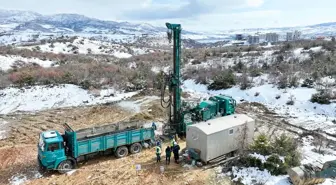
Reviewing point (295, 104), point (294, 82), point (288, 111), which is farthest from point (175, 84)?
point (294, 82)

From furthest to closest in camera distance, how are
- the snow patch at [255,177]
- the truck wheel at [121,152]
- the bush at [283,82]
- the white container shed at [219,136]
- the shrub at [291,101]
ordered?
the bush at [283,82] → the shrub at [291,101] → the truck wheel at [121,152] → the white container shed at [219,136] → the snow patch at [255,177]

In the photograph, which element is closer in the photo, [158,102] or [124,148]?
[124,148]

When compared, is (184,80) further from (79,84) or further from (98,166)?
(98,166)

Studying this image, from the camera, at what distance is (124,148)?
53.7ft

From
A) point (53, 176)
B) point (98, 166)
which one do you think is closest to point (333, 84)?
point (98, 166)

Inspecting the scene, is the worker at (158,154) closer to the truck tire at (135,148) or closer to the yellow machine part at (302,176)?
the truck tire at (135,148)

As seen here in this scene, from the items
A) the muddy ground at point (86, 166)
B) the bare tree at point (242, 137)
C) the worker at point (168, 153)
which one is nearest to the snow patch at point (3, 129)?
the muddy ground at point (86, 166)

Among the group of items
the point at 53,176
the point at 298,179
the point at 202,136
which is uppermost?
the point at 202,136

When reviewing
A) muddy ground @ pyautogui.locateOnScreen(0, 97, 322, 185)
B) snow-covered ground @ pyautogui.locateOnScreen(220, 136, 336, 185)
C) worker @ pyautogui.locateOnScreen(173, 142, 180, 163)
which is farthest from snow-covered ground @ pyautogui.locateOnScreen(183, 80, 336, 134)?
worker @ pyautogui.locateOnScreen(173, 142, 180, 163)

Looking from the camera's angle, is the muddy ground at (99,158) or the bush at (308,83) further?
the bush at (308,83)

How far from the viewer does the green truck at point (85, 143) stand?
14.1 meters

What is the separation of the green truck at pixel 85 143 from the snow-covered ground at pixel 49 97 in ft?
41.9

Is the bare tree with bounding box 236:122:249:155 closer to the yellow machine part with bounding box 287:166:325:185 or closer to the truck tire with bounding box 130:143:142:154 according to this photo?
the yellow machine part with bounding box 287:166:325:185

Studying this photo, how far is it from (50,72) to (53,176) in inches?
951
